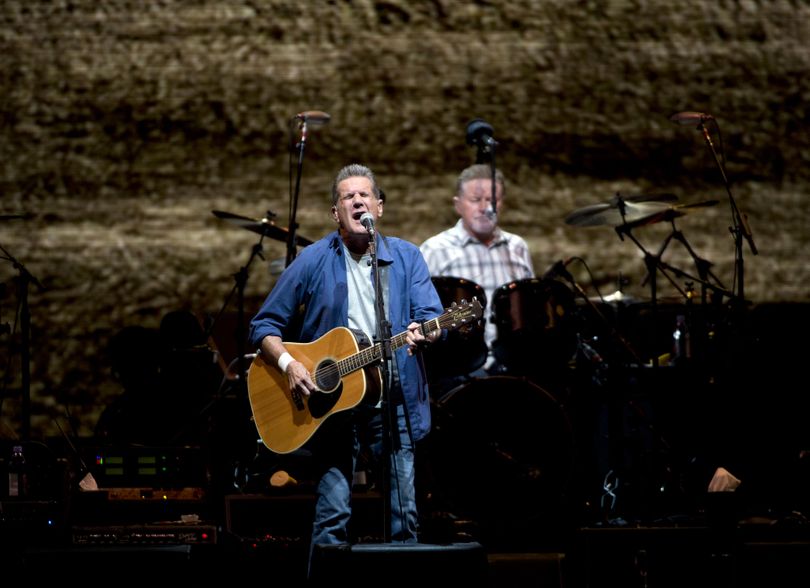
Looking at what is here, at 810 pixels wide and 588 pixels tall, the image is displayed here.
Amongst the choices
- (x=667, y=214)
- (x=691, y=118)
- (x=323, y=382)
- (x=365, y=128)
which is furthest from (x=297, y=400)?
(x=365, y=128)

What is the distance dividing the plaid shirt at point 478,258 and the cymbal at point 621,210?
0.44 meters

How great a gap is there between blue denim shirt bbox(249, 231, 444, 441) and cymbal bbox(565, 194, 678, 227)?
2.10 m

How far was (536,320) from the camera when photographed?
6199mm

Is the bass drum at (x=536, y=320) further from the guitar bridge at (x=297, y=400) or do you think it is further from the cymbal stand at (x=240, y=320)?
the guitar bridge at (x=297, y=400)

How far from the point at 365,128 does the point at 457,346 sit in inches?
116

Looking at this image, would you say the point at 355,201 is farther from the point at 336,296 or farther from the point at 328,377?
the point at 328,377

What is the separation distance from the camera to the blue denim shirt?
16.2ft

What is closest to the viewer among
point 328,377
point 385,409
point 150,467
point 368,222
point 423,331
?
point 385,409

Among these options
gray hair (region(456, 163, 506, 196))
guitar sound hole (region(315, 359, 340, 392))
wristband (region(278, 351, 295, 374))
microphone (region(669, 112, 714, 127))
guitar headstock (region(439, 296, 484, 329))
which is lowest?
guitar sound hole (region(315, 359, 340, 392))

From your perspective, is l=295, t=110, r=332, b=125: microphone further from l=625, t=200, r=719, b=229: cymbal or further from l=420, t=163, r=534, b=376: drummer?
l=625, t=200, r=719, b=229: cymbal

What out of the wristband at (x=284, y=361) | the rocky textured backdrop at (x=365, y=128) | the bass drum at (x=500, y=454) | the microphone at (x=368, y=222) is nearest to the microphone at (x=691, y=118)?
the rocky textured backdrop at (x=365, y=128)

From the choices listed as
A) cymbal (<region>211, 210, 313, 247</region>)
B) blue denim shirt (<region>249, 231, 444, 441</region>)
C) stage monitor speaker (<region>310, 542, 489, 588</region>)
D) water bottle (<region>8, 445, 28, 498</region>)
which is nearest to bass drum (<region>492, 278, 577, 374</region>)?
blue denim shirt (<region>249, 231, 444, 441</region>)

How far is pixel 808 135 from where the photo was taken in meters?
8.63

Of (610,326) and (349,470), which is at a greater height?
(610,326)
